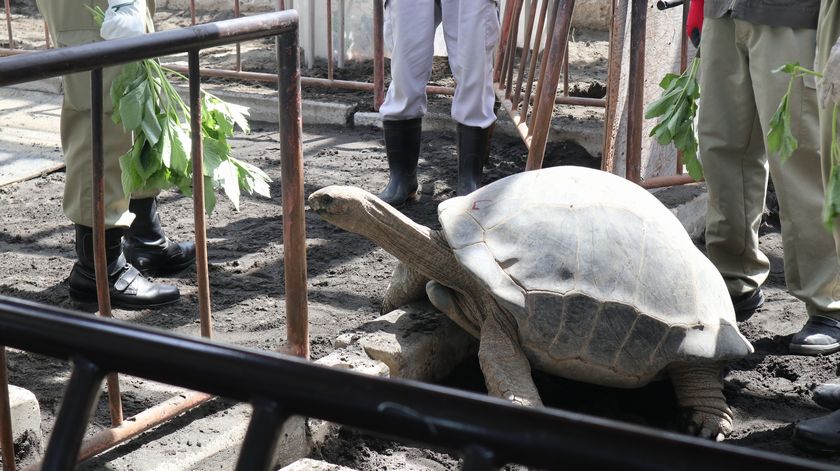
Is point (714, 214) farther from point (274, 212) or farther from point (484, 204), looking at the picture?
A: point (274, 212)

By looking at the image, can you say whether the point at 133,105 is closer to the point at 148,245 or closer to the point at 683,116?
the point at 148,245

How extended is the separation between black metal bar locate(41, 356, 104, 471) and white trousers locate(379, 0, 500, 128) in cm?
470

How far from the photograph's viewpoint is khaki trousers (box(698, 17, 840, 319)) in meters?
3.85

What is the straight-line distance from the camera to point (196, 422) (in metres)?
3.28

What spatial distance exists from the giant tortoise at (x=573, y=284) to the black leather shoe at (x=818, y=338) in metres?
0.50

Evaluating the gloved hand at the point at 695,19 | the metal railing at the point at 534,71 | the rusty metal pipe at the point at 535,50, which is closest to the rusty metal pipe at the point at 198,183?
the metal railing at the point at 534,71

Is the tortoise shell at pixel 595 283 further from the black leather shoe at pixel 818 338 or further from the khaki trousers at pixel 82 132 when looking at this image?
the khaki trousers at pixel 82 132

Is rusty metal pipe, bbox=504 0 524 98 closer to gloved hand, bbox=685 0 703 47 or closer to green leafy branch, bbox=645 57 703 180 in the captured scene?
gloved hand, bbox=685 0 703 47

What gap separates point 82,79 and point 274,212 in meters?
1.75

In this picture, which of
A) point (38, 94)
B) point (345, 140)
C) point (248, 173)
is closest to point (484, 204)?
point (248, 173)

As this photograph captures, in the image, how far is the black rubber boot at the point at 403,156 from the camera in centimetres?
576

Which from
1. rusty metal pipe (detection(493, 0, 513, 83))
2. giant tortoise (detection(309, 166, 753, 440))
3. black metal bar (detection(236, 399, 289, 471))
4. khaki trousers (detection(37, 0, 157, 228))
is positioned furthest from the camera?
rusty metal pipe (detection(493, 0, 513, 83))

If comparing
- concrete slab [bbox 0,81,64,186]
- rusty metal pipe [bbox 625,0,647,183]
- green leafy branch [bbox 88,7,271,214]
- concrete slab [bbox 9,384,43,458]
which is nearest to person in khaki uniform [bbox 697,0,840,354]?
rusty metal pipe [bbox 625,0,647,183]

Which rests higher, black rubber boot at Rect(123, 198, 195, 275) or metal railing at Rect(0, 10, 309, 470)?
metal railing at Rect(0, 10, 309, 470)
